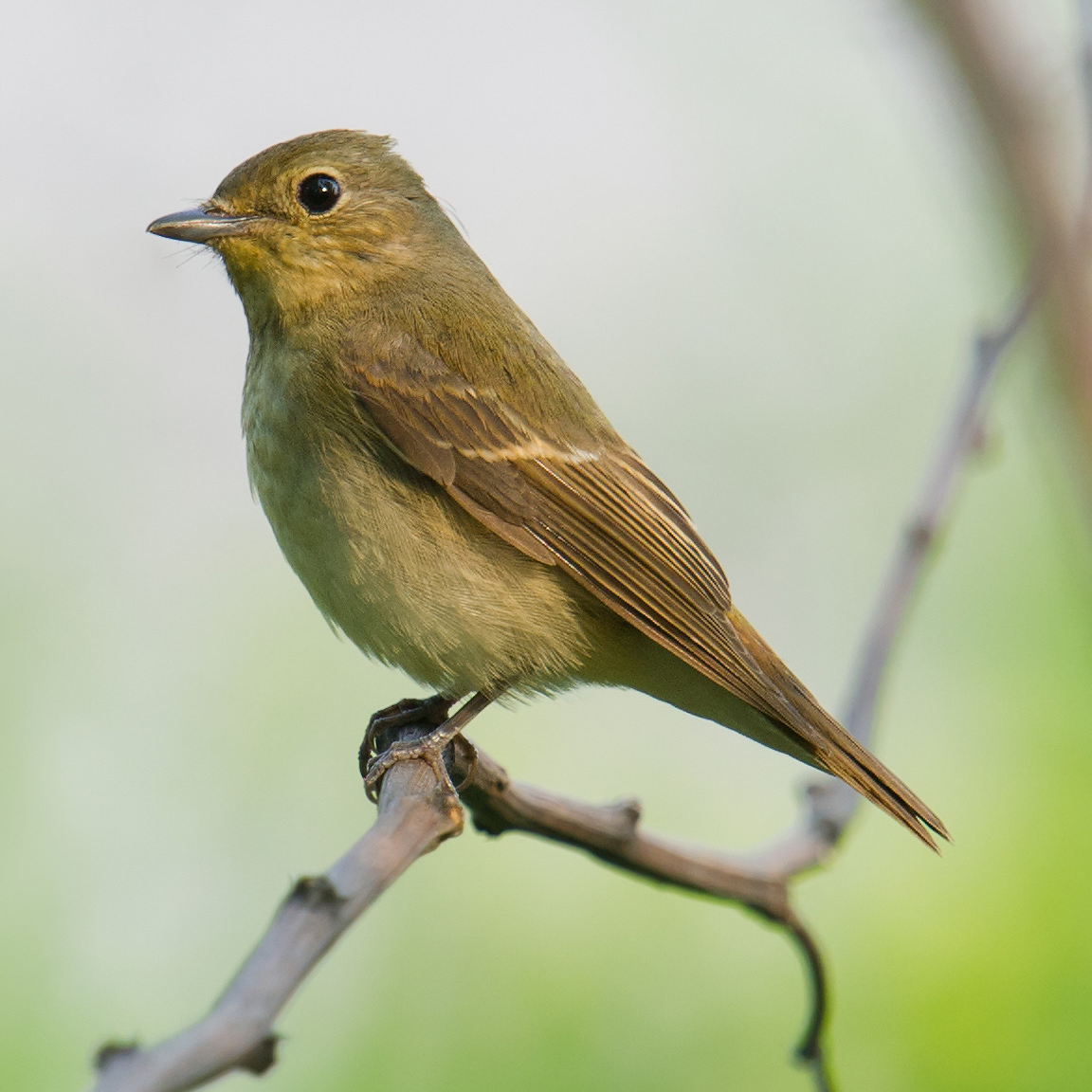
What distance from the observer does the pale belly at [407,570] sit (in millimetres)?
3584

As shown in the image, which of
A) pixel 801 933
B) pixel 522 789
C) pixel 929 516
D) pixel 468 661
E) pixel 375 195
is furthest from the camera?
pixel 375 195

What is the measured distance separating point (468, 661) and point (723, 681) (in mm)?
681

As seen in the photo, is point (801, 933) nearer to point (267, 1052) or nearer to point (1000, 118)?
point (1000, 118)

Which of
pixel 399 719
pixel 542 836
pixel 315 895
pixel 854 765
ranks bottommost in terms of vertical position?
pixel 854 765

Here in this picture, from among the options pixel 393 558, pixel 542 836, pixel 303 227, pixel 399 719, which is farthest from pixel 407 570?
pixel 303 227

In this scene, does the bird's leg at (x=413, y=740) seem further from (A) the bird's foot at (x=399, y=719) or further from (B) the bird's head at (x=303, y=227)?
Answer: (B) the bird's head at (x=303, y=227)

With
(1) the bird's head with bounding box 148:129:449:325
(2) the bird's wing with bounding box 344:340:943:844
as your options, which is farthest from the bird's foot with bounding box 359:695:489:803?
(1) the bird's head with bounding box 148:129:449:325

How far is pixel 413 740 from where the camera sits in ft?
11.0

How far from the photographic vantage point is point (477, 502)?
3.77m

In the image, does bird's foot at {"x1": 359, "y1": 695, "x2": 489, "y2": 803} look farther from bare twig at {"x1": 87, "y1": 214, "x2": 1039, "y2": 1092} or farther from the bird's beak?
the bird's beak

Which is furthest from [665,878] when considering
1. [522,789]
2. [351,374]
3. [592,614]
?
[351,374]

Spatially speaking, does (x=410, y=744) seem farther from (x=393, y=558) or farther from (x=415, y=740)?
(x=393, y=558)

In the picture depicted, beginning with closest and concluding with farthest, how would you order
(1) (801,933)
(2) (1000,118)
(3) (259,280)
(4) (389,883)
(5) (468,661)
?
(4) (389,883) < (2) (1000,118) < (1) (801,933) < (5) (468,661) < (3) (259,280)

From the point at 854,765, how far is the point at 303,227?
88.4 inches
